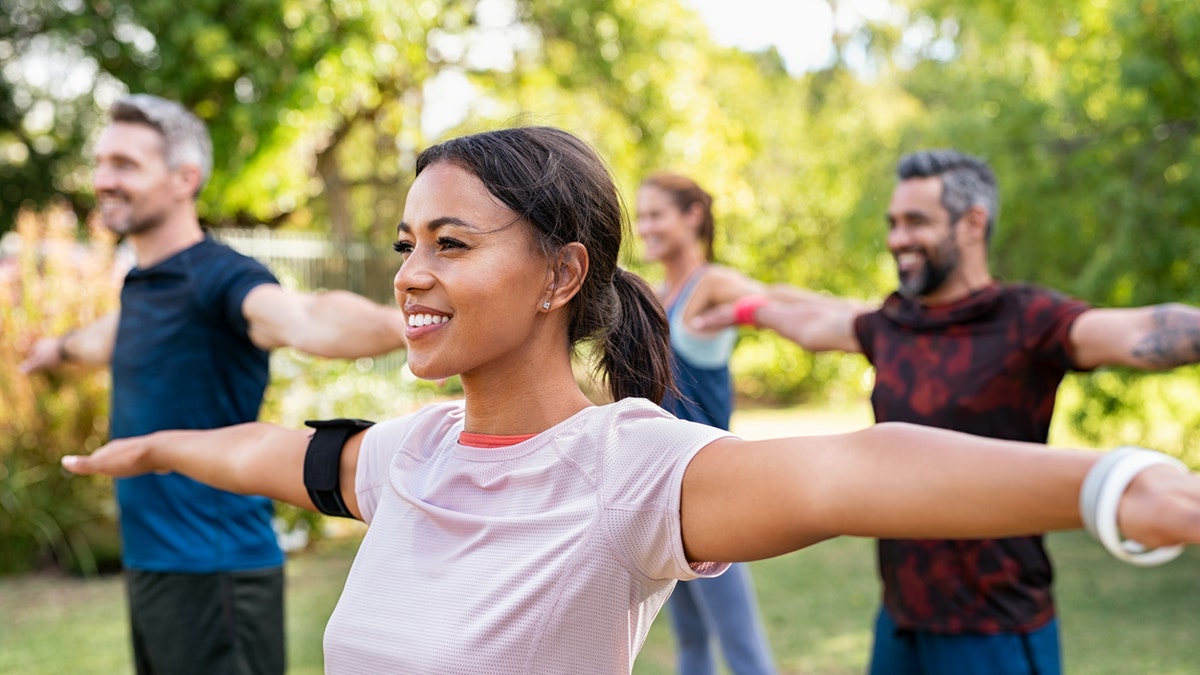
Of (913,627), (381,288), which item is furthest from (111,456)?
(381,288)

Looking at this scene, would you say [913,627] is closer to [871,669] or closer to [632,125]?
[871,669]

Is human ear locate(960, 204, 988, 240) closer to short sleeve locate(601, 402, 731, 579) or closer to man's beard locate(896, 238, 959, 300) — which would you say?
man's beard locate(896, 238, 959, 300)

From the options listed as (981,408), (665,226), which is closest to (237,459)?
(981,408)

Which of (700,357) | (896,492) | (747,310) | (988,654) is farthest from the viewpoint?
(700,357)

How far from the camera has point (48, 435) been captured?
7.77 meters

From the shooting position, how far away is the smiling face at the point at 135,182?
3824 mm

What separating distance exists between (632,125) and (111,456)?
47.9ft

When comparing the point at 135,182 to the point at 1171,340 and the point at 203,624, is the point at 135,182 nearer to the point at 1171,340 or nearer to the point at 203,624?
the point at 203,624

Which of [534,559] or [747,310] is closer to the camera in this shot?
[534,559]

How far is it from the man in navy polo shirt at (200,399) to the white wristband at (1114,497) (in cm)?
230

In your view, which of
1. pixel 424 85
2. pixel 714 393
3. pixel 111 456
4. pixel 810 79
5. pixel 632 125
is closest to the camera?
pixel 111 456

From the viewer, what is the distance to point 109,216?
12.6 ft

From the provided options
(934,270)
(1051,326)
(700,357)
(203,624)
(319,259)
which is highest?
(934,270)

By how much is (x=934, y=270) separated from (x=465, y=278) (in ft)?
7.88
